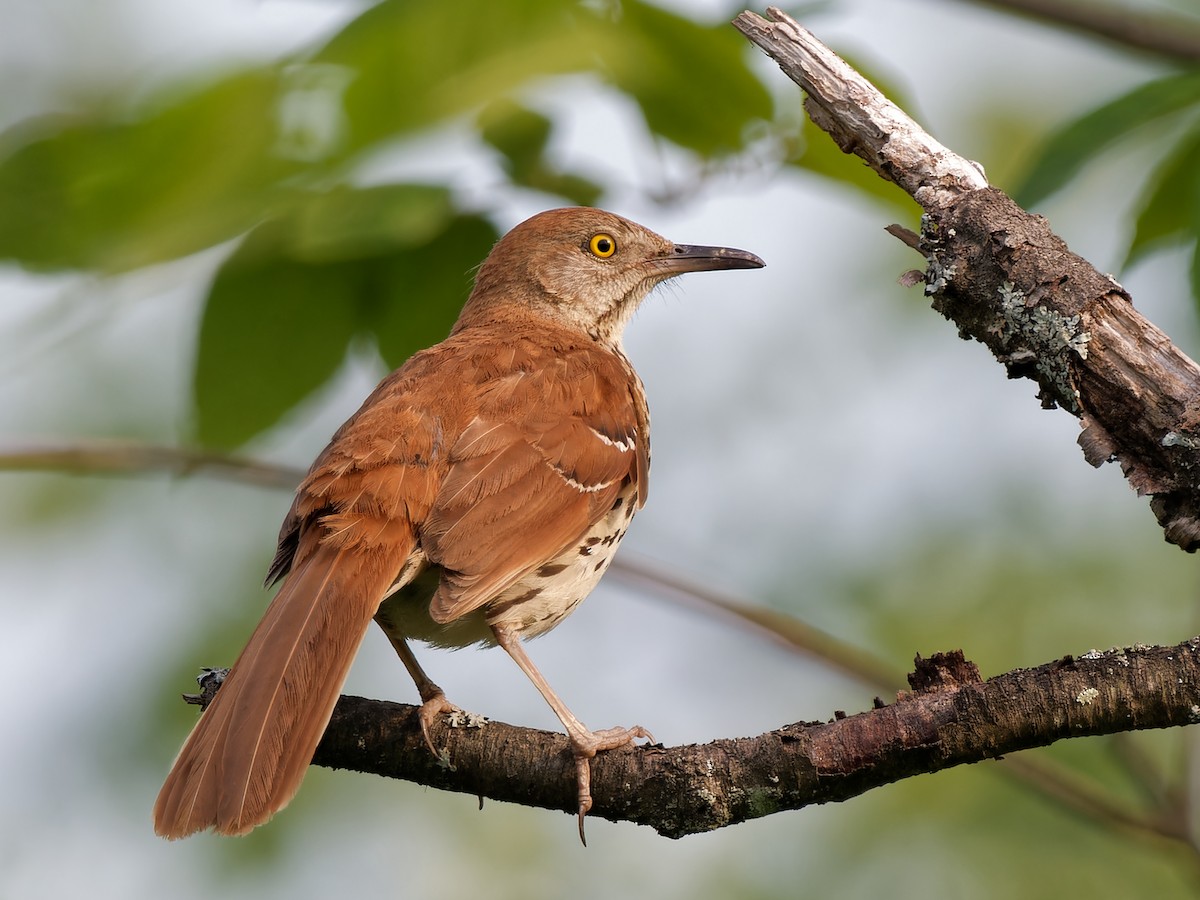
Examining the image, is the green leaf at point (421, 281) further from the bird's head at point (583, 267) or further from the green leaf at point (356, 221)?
the bird's head at point (583, 267)

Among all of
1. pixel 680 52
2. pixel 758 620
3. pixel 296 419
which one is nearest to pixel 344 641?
pixel 296 419

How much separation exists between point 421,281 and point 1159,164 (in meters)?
1.80

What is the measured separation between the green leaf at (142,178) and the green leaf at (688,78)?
0.87m

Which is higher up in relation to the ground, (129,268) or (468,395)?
(129,268)

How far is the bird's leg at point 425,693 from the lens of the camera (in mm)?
3078

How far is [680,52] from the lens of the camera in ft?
10.9

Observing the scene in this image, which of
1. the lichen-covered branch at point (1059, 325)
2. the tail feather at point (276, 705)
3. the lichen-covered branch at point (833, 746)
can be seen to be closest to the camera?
the lichen-covered branch at point (833, 746)

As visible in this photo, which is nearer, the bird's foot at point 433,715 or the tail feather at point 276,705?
the tail feather at point 276,705

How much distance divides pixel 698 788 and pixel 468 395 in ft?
5.63

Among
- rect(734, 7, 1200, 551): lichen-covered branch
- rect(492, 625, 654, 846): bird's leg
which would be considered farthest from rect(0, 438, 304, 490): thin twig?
rect(734, 7, 1200, 551): lichen-covered branch

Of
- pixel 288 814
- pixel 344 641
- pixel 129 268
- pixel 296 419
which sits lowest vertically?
pixel 288 814

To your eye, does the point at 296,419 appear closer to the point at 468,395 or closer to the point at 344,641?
the point at 344,641

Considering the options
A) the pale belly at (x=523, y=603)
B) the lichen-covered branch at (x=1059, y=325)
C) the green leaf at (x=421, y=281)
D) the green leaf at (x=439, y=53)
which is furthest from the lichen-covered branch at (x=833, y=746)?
the green leaf at (x=439, y=53)

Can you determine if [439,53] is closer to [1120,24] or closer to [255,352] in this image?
[255,352]
